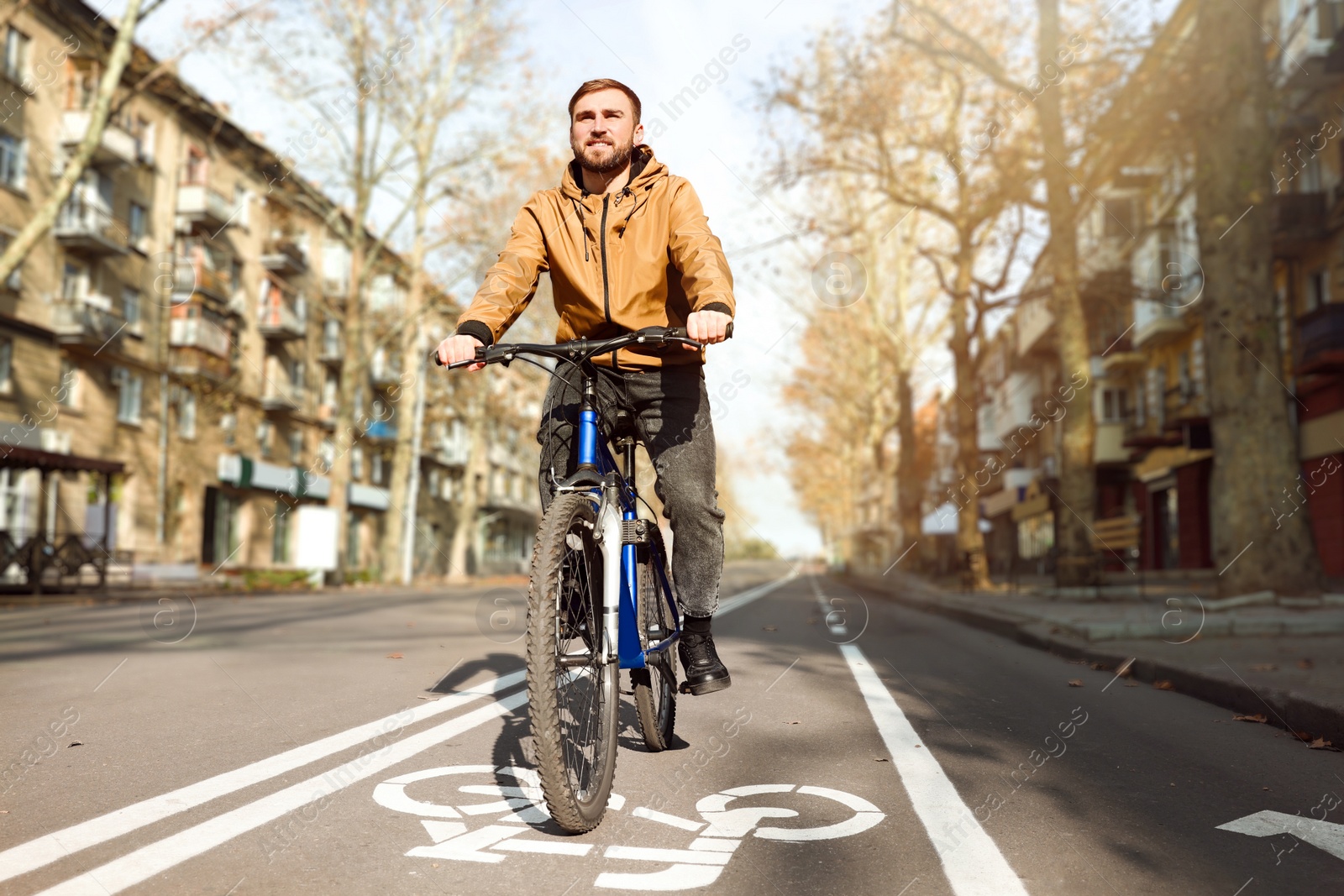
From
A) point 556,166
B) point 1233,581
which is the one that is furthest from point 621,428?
point 556,166

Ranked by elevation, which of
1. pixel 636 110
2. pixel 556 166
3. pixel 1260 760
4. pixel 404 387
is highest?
pixel 556 166

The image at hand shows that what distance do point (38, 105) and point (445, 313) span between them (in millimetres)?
11088

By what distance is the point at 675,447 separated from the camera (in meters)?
4.07

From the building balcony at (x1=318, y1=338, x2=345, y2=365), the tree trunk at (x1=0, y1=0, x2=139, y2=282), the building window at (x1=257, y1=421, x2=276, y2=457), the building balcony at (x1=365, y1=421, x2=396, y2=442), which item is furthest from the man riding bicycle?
the building balcony at (x1=365, y1=421, x2=396, y2=442)

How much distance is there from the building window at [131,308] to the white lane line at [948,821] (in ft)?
103

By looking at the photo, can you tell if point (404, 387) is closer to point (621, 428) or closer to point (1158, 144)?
point (1158, 144)

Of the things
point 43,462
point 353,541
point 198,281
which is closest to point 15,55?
point 198,281

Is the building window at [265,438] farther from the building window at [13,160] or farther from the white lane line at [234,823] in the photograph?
the white lane line at [234,823]

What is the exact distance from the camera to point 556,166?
103 feet

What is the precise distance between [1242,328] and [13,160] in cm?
2734

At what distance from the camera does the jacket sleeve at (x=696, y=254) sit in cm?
367

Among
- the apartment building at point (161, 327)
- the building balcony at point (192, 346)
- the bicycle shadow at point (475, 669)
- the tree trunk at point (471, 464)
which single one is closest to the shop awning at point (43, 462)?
the apartment building at point (161, 327)

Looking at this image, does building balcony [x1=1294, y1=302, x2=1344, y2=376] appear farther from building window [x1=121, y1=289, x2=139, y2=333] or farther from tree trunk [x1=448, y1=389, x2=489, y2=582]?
building window [x1=121, y1=289, x2=139, y2=333]

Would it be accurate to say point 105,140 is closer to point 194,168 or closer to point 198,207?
point 198,207
